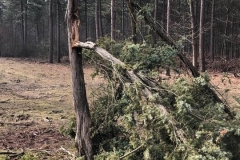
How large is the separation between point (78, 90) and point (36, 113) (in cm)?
543

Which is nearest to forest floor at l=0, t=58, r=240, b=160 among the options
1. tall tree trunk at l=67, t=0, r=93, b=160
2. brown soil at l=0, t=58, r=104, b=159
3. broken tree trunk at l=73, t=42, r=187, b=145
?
brown soil at l=0, t=58, r=104, b=159

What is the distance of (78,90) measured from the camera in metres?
5.84

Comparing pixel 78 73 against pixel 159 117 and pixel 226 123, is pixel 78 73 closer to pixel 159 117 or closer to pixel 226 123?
pixel 159 117

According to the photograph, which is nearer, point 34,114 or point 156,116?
point 156,116

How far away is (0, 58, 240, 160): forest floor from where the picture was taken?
23.1 ft

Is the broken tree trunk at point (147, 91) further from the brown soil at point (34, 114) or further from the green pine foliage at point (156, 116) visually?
the brown soil at point (34, 114)

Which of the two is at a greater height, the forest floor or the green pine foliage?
the green pine foliage

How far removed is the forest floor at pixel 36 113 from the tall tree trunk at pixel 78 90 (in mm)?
489

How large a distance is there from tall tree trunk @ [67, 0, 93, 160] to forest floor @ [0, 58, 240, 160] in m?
0.49

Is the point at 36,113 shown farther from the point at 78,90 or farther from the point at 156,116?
the point at 156,116

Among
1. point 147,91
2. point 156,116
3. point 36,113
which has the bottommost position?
point 36,113

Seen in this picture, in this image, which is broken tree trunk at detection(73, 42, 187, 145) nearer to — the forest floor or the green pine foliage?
the green pine foliage

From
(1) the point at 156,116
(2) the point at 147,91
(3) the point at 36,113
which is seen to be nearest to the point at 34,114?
(3) the point at 36,113

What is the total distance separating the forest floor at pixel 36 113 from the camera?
703 centimetres
